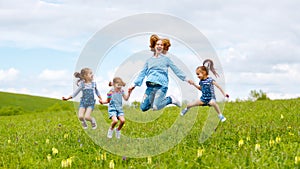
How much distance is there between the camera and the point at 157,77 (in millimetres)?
8773

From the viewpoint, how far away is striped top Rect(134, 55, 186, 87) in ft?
28.8

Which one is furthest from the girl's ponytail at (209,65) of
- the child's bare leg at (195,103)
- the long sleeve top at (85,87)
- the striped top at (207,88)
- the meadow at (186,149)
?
the long sleeve top at (85,87)

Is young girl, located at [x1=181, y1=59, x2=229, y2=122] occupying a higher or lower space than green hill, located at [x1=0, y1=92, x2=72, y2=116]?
lower

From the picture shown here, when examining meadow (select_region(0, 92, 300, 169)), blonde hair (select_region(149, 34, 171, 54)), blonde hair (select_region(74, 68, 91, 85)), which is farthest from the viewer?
blonde hair (select_region(149, 34, 171, 54))

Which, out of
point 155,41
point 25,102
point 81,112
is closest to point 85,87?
point 81,112

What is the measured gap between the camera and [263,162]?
749 cm

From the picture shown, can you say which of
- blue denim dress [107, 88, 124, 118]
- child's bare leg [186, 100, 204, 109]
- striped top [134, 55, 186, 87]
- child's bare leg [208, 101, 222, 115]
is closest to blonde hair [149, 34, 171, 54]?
striped top [134, 55, 186, 87]

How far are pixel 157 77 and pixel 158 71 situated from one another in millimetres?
138

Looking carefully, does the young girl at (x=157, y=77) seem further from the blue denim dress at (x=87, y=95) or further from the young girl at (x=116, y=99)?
the blue denim dress at (x=87, y=95)

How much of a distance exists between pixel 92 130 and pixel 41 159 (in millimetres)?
1418

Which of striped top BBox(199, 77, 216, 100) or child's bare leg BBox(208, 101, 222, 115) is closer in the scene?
striped top BBox(199, 77, 216, 100)

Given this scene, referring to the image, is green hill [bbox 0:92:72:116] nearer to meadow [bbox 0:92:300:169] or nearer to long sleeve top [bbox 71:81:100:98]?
meadow [bbox 0:92:300:169]

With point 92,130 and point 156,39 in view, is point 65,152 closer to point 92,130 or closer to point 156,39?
point 92,130

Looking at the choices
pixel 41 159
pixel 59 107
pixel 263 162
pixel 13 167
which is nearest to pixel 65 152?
pixel 41 159
